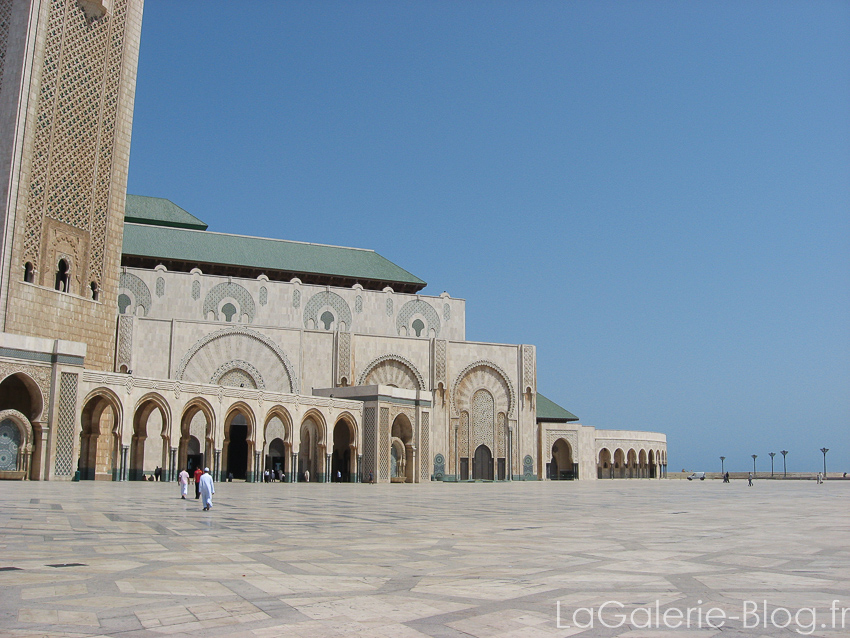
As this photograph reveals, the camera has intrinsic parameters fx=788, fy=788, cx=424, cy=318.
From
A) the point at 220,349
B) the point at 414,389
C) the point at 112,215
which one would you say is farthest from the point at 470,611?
the point at 414,389

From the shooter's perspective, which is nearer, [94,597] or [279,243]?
[94,597]

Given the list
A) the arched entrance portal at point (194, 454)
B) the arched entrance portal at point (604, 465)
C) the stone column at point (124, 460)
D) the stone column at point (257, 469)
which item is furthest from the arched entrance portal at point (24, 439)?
the arched entrance portal at point (604, 465)

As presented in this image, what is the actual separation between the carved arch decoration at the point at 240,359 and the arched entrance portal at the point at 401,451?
5.01 meters

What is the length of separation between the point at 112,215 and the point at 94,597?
25844mm

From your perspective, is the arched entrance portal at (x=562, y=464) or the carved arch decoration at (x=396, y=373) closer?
the carved arch decoration at (x=396, y=373)

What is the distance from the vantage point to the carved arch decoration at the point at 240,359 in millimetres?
34625

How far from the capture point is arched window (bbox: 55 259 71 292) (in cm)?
2653

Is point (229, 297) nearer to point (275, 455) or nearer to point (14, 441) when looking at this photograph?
point (275, 455)

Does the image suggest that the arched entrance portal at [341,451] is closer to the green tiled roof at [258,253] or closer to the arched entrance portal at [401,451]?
the arched entrance portal at [401,451]

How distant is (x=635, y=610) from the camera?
498cm

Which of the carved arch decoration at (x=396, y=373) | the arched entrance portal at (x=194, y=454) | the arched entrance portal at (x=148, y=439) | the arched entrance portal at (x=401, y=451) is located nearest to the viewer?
the arched entrance portal at (x=148, y=439)

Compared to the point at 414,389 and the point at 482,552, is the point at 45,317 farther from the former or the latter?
the point at 482,552

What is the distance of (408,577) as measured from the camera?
6.21 m

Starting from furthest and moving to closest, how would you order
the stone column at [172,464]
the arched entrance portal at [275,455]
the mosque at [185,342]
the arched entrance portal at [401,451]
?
the arched entrance portal at [275,455]
the arched entrance portal at [401,451]
the stone column at [172,464]
the mosque at [185,342]
